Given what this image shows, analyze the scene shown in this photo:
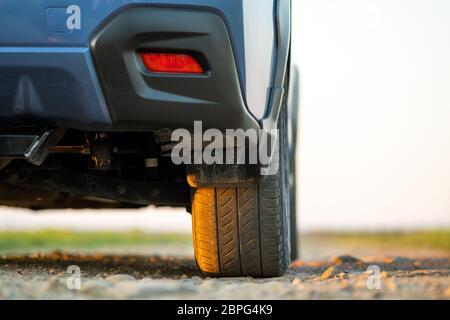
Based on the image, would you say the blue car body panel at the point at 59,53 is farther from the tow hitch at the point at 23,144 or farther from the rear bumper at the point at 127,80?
the tow hitch at the point at 23,144

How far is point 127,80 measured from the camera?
3.32 metres

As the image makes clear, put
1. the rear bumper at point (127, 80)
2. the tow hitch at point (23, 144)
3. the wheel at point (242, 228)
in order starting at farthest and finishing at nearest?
the wheel at point (242, 228) → the tow hitch at point (23, 144) → the rear bumper at point (127, 80)

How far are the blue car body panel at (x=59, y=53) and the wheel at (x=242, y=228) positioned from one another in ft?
2.37

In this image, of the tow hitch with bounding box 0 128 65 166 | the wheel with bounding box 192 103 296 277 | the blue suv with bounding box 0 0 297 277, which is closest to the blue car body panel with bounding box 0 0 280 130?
the blue suv with bounding box 0 0 297 277

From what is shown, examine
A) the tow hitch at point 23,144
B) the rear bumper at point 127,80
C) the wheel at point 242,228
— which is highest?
the rear bumper at point 127,80

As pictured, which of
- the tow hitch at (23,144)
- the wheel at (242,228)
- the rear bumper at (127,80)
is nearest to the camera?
the rear bumper at (127,80)

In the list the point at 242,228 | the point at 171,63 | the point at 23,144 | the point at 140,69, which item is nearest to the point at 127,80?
the point at 140,69

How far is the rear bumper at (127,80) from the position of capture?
130 inches

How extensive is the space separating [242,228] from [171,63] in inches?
37.2

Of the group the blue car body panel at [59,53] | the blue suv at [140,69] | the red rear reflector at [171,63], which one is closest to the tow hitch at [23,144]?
the blue suv at [140,69]

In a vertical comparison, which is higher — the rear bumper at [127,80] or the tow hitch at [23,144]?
the rear bumper at [127,80]

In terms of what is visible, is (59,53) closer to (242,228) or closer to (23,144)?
(23,144)

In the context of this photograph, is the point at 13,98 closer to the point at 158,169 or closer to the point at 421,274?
the point at 158,169
